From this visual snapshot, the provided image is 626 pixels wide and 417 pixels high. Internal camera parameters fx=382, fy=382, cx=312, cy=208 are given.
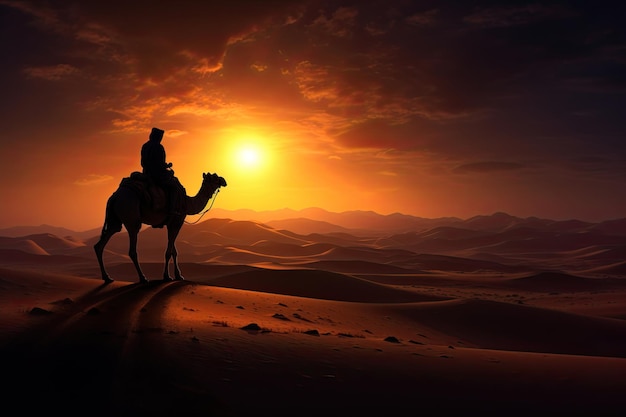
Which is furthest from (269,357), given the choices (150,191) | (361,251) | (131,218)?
(361,251)

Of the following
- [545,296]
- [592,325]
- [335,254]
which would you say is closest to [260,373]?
[592,325]

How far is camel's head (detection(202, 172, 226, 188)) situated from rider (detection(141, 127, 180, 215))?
4.55ft

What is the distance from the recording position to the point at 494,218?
184 metres

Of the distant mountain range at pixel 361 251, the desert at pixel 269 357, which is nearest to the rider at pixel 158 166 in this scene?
the desert at pixel 269 357

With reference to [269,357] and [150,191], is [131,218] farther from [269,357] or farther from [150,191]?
[269,357]

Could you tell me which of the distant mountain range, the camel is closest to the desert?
the camel

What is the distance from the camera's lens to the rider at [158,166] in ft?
30.9

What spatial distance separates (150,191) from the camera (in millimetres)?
9125

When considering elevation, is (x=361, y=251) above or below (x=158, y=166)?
below

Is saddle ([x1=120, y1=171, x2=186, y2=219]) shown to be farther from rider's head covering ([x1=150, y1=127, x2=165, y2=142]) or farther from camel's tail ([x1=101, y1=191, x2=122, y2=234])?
rider's head covering ([x1=150, y1=127, x2=165, y2=142])

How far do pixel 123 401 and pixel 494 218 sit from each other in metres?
202

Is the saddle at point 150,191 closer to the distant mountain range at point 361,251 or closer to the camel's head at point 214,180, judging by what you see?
the camel's head at point 214,180

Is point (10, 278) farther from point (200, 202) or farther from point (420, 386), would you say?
point (420, 386)

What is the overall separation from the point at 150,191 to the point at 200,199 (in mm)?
1903
